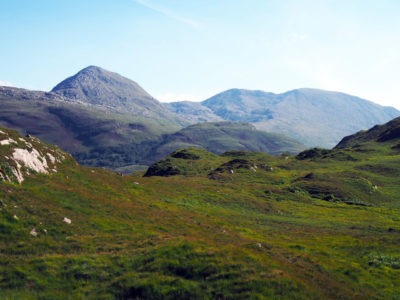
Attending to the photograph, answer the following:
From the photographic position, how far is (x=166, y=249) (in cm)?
2888

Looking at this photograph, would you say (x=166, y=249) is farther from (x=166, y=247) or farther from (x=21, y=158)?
(x=21, y=158)

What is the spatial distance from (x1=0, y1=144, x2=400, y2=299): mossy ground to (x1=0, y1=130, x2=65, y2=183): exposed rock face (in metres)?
1.53

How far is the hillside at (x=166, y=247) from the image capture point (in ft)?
80.1

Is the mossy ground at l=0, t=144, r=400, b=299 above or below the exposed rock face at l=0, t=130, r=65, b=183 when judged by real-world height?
below

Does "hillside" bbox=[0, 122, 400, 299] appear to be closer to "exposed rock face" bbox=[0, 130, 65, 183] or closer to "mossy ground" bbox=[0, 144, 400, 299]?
"mossy ground" bbox=[0, 144, 400, 299]

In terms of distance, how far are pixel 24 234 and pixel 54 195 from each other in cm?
1083

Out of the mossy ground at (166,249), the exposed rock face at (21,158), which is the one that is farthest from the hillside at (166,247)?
the exposed rock face at (21,158)

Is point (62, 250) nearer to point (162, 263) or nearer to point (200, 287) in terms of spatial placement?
point (162, 263)

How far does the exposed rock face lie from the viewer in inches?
1613

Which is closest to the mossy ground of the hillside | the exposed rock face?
the hillside

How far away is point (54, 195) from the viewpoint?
1650 inches

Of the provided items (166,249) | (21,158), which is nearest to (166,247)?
(166,249)

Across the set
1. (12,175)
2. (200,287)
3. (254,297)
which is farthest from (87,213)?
(254,297)

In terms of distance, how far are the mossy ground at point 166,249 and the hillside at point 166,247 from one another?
3.3 inches
